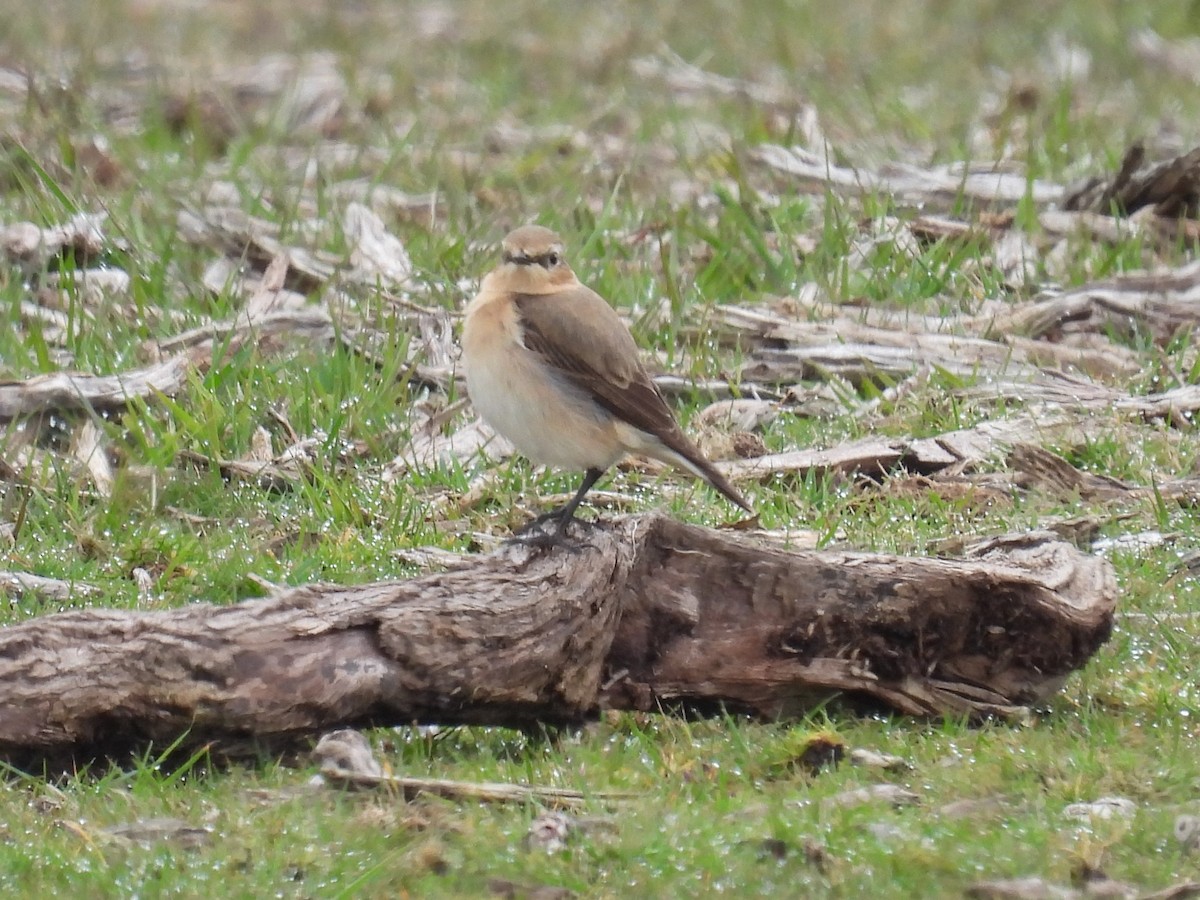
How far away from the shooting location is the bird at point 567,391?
21.7 ft

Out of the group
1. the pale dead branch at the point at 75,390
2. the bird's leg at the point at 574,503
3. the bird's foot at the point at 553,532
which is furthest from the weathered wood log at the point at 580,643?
the pale dead branch at the point at 75,390

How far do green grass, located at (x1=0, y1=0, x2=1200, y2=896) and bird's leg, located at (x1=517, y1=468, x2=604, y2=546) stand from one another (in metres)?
0.42

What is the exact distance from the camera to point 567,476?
7582 millimetres

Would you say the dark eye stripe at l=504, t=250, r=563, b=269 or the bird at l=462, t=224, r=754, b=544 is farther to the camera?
the dark eye stripe at l=504, t=250, r=563, b=269

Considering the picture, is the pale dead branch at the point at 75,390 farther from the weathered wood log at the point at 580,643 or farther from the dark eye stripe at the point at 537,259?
the weathered wood log at the point at 580,643

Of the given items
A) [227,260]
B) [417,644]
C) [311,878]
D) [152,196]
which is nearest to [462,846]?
[311,878]

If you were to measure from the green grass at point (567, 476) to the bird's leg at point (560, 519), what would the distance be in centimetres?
42

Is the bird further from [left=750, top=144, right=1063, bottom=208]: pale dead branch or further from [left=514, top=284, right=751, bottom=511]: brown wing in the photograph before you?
[left=750, top=144, right=1063, bottom=208]: pale dead branch

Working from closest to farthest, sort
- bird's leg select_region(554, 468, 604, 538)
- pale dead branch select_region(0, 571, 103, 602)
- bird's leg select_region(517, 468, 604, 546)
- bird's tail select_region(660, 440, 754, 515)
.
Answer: bird's leg select_region(517, 468, 604, 546), bird's leg select_region(554, 468, 604, 538), pale dead branch select_region(0, 571, 103, 602), bird's tail select_region(660, 440, 754, 515)

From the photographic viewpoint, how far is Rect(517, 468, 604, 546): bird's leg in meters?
5.58

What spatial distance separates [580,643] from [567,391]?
157cm

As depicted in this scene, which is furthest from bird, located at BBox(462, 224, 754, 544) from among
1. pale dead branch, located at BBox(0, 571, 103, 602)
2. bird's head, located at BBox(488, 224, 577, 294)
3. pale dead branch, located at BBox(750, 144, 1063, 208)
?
pale dead branch, located at BBox(750, 144, 1063, 208)

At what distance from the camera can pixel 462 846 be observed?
4.53 metres

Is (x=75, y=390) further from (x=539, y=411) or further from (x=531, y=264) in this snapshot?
(x=539, y=411)
